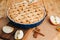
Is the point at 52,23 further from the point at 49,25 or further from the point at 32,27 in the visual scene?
A: the point at 32,27

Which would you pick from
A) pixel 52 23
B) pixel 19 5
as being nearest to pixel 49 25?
pixel 52 23

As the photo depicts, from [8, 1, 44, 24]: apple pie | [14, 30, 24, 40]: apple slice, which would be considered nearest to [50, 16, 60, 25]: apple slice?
[8, 1, 44, 24]: apple pie

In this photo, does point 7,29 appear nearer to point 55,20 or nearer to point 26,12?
point 26,12

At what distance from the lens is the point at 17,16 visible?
→ 0.97 meters

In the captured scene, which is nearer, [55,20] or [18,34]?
[18,34]

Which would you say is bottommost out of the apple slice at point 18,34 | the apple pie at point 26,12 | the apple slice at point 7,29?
the apple slice at point 18,34

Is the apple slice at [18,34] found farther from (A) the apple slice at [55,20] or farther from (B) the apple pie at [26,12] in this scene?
(A) the apple slice at [55,20]

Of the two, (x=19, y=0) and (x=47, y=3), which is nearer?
(x=19, y=0)

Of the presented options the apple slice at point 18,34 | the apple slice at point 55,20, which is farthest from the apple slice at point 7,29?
the apple slice at point 55,20

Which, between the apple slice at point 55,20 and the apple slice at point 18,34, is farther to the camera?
the apple slice at point 55,20

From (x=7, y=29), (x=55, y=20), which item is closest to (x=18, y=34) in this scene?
(x=7, y=29)

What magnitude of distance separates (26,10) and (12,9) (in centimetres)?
9

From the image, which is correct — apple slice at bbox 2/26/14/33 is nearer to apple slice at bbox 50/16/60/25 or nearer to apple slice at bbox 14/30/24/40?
apple slice at bbox 14/30/24/40

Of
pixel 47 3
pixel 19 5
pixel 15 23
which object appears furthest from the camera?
pixel 47 3
